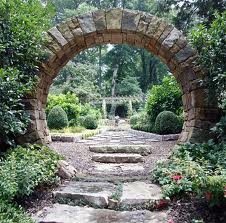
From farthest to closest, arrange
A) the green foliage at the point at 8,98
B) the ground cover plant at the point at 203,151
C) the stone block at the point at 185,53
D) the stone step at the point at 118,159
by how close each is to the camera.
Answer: the stone step at the point at 118,159 → the stone block at the point at 185,53 → the green foliage at the point at 8,98 → the ground cover plant at the point at 203,151

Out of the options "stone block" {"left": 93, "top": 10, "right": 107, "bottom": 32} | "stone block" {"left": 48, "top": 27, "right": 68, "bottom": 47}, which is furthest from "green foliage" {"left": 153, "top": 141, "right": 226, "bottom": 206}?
"stone block" {"left": 48, "top": 27, "right": 68, "bottom": 47}

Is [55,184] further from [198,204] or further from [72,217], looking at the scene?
[198,204]

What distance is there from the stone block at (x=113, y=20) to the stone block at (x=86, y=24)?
0.25 meters

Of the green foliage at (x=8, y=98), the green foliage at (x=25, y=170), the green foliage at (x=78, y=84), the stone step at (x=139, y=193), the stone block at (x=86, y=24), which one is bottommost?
the stone step at (x=139, y=193)

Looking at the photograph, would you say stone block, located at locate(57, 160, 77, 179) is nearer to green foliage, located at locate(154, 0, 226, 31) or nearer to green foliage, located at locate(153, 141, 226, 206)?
green foliage, located at locate(153, 141, 226, 206)

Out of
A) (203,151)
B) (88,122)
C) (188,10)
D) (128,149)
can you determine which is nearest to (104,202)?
(203,151)

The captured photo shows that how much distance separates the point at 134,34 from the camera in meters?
4.73

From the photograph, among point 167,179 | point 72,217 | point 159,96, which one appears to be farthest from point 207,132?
point 159,96

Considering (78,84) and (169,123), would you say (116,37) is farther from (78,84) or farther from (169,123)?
(78,84)

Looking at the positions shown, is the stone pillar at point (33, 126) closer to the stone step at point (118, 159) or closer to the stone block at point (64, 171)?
the stone block at point (64, 171)

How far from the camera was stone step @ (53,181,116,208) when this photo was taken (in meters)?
3.18

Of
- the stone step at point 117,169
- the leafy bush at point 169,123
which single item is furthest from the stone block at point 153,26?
the leafy bush at point 169,123

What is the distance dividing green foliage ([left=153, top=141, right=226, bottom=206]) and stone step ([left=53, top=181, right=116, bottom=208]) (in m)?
0.67

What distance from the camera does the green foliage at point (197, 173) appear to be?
2.59 m
